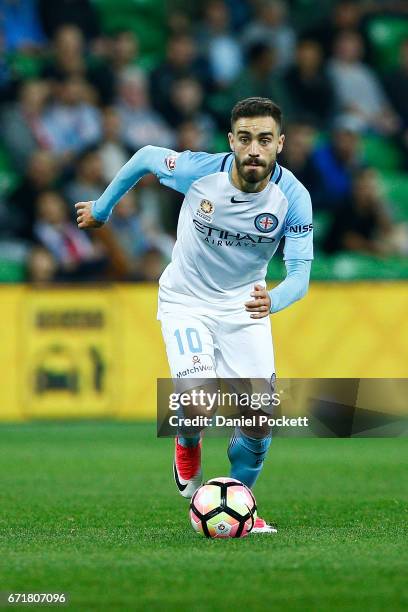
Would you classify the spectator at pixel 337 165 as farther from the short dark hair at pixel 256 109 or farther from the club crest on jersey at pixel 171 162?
the short dark hair at pixel 256 109

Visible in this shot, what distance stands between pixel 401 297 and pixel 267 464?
3.92 meters

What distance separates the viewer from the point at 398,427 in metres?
10.5

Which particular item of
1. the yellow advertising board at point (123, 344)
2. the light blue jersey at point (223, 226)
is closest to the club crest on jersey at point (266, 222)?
the light blue jersey at point (223, 226)

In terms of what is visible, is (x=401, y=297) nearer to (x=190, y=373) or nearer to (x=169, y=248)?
(x=169, y=248)

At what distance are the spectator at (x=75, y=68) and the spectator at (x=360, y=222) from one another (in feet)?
11.3

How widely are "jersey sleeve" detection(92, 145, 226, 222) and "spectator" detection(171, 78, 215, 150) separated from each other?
32.6 feet

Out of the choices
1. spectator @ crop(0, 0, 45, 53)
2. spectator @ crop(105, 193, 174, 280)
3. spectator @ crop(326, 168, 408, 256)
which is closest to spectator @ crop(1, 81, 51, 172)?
spectator @ crop(0, 0, 45, 53)

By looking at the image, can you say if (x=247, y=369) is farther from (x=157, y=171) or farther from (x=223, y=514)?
(x=157, y=171)

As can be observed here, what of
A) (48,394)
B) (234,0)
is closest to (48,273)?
(48,394)

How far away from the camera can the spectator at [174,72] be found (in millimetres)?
17562

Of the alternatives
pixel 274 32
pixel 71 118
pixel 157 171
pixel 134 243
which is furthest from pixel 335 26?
pixel 157 171

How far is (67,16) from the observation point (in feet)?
60.4

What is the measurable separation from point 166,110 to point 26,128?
1817 millimetres

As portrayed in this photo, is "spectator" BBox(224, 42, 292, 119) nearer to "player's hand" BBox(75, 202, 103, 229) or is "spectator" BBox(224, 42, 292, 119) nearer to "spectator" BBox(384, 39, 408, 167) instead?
"spectator" BBox(384, 39, 408, 167)
